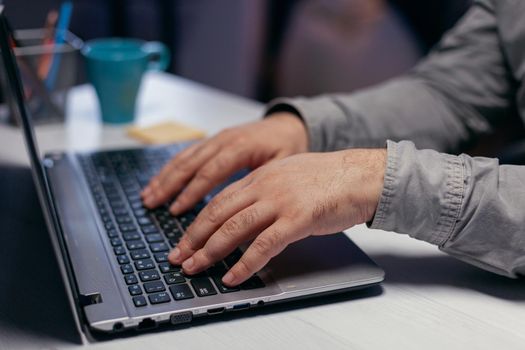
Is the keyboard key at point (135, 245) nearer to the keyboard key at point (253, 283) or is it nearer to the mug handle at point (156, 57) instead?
the keyboard key at point (253, 283)

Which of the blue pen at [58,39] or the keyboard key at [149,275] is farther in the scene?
the blue pen at [58,39]

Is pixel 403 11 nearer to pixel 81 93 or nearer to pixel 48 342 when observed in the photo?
pixel 81 93

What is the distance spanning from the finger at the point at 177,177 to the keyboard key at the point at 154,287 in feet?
0.57

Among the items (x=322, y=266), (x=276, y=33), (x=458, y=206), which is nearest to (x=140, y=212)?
(x=322, y=266)

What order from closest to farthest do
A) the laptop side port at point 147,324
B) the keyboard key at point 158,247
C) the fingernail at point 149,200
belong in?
the laptop side port at point 147,324
the keyboard key at point 158,247
the fingernail at point 149,200

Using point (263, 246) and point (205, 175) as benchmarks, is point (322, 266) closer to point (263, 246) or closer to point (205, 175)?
point (263, 246)

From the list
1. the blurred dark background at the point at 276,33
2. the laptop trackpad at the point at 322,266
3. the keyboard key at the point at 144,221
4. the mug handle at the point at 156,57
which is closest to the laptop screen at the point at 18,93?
the keyboard key at the point at 144,221

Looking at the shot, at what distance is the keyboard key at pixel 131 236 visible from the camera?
64cm

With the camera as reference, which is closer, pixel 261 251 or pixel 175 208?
pixel 261 251

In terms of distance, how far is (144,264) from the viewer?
585 mm

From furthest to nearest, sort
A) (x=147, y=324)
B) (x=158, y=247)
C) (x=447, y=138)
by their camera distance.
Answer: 1. (x=447, y=138)
2. (x=158, y=247)
3. (x=147, y=324)

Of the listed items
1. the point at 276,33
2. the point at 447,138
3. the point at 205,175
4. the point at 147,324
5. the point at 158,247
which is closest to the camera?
the point at 147,324

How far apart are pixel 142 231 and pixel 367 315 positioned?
24 centimetres

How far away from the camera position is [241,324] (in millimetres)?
542
